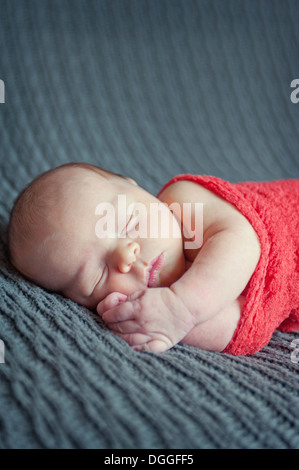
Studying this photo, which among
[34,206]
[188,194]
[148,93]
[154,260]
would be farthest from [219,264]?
[148,93]

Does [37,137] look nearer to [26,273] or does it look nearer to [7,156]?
[7,156]

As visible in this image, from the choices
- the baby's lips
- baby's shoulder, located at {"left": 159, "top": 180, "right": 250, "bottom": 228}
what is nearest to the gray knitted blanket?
the baby's lips

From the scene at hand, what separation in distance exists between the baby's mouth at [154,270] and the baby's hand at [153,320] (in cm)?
8

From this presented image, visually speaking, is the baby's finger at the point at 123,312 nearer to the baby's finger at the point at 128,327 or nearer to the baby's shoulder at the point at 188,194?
the baby's finger at the point at 128,327

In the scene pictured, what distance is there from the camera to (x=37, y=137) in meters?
1.63

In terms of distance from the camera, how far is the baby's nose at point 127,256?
2.58 feet

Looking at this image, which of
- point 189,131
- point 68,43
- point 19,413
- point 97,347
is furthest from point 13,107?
point 19,413

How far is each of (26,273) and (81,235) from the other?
0.16 m

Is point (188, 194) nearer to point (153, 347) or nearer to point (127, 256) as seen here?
point (127, 256)

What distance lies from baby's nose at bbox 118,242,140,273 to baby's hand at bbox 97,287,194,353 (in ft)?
0.20

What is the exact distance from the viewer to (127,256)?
0.78 metres

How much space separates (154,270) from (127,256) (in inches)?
2.9

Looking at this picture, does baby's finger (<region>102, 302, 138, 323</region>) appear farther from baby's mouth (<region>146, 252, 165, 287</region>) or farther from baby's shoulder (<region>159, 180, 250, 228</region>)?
baby's shoulder (<region>159, 180, 250, 228</region>)
